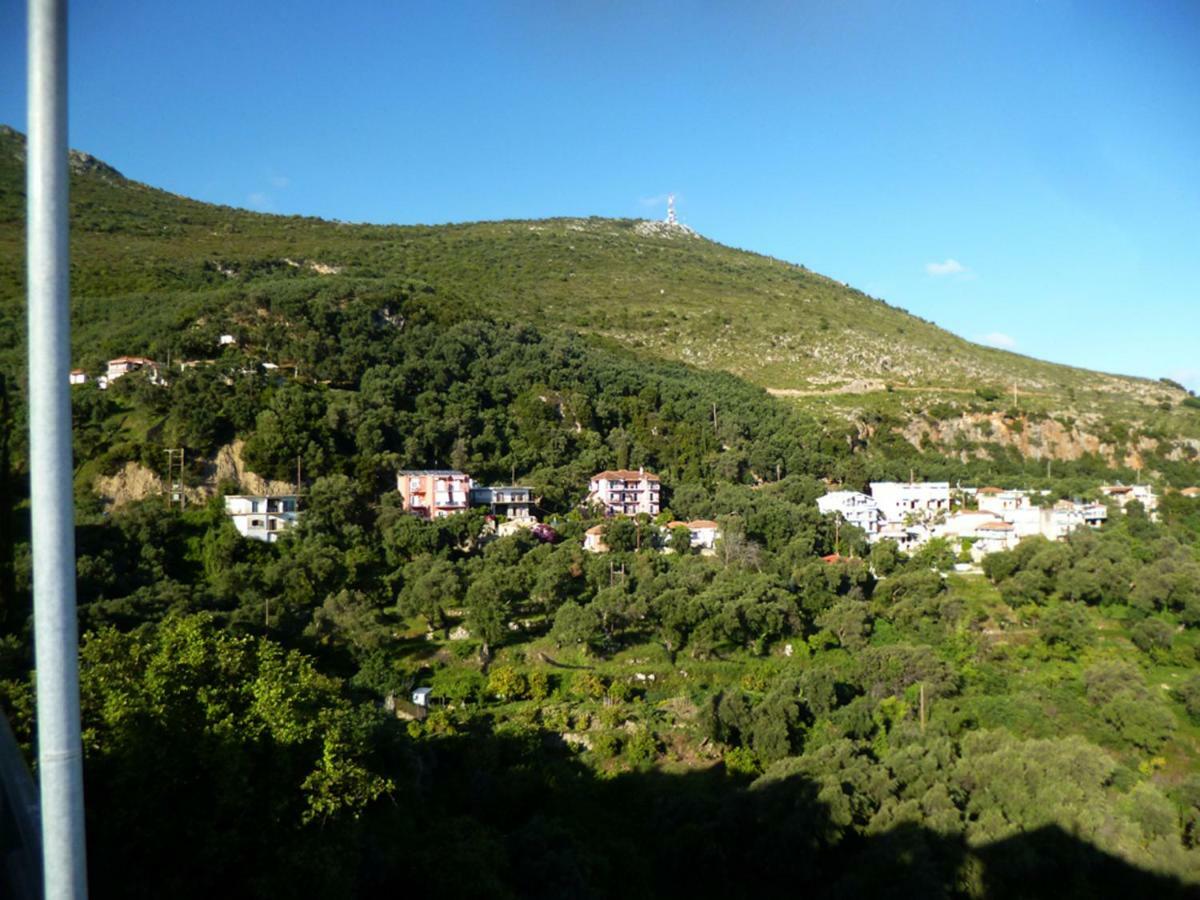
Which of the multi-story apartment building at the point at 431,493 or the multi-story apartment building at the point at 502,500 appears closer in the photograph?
the multi-story apartment building at the point at 431,493

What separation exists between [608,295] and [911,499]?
4175 cm

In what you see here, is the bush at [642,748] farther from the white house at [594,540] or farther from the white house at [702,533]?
the white house at [702,533]

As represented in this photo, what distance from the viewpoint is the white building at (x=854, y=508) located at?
107 ft

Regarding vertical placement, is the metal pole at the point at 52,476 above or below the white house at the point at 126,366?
below

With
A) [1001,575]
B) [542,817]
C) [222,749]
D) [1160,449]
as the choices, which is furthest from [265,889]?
[1160,449]

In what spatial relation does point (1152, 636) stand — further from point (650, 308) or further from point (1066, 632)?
point (650, 308)

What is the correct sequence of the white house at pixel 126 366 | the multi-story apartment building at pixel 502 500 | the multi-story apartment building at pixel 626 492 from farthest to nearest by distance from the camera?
the multi-story apartment building at pixel 626 492 → the white house at pixel 126 366 → the multi-story apartment building at pixel 502 500

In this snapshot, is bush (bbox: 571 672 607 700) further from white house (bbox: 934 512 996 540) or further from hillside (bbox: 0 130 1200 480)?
white house (bbox: 934 512 996 540)

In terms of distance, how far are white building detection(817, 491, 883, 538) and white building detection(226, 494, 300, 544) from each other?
63.2 ft

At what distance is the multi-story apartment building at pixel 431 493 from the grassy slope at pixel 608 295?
14.5 m

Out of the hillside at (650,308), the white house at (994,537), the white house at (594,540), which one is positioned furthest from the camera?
the hillside at (650,308)

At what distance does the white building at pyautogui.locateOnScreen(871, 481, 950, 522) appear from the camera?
3488cm

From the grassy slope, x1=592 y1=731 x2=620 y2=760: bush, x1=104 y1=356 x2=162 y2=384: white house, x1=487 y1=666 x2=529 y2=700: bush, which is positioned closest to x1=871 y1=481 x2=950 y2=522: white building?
the grassy slope

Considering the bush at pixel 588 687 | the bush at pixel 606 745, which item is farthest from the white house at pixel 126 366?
the bush at pixel 606 745
